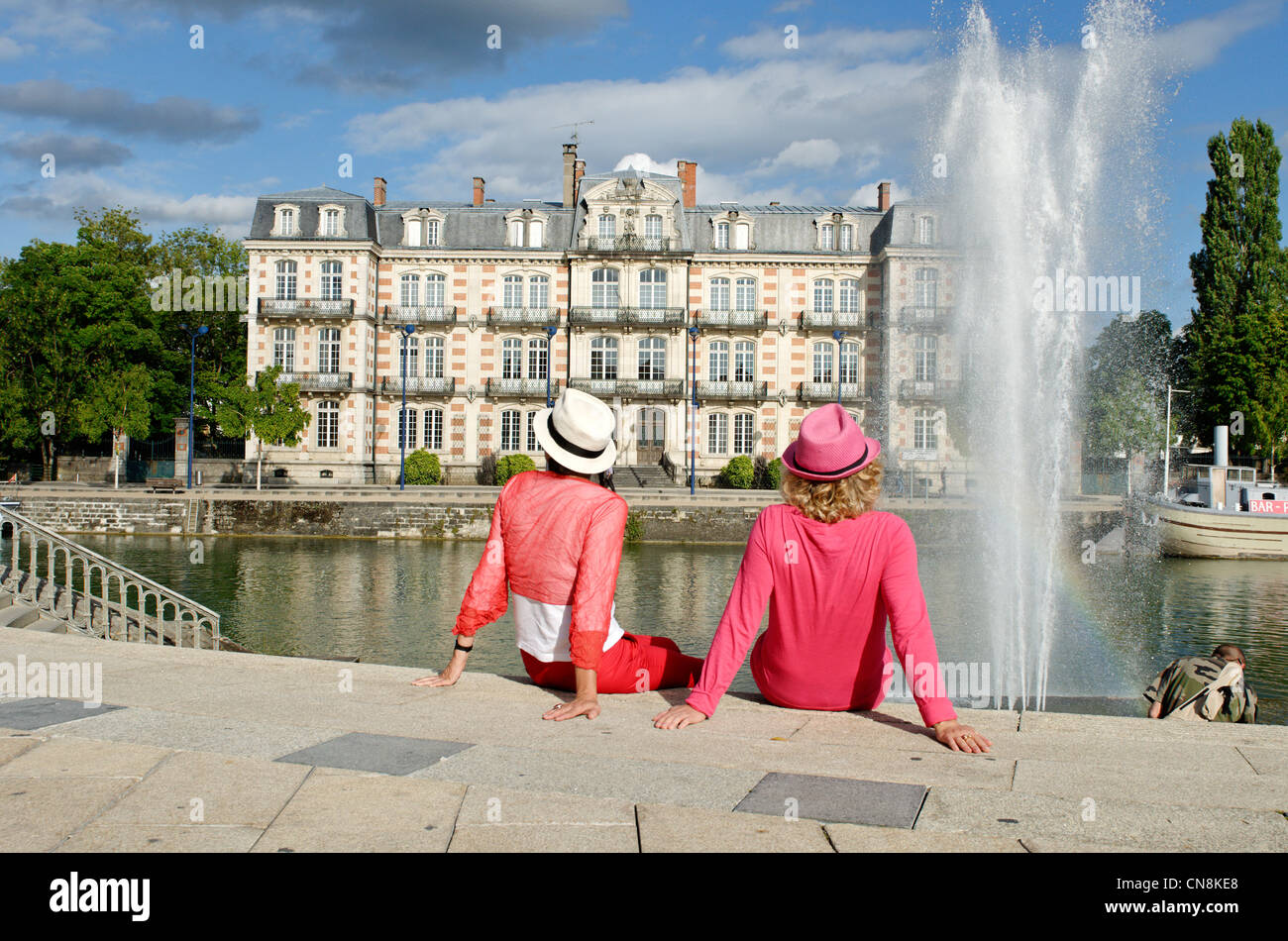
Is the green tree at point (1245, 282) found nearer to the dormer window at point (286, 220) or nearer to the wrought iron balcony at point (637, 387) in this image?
the wrought iron balcony at point (637, 387)

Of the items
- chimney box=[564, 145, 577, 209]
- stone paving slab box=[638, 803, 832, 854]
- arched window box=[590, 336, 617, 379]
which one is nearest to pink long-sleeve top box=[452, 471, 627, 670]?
stone paving slab box=[638, 803, 832, 854]

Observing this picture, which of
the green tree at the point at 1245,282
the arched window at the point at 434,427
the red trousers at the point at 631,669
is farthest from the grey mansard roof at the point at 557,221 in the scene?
the red trousers at the point at 631,669

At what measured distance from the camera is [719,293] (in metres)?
45.8

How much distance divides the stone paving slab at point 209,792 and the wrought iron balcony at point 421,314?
42758 millimetres

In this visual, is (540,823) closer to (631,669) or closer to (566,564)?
(566,564)

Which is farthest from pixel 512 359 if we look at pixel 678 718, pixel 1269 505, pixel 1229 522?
pixel 678 718

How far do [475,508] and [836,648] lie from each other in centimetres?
2933

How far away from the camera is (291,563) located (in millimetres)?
25391

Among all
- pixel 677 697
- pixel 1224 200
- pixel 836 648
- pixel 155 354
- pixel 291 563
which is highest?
pixel 1224 200

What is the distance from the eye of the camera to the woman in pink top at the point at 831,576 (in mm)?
4473

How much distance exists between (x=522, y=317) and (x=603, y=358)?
165 inches

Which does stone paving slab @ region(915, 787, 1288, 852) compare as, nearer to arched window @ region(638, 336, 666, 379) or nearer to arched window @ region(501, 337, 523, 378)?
arched window @ region(638, 336, 666, 379)
